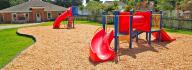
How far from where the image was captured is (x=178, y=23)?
73.8ft

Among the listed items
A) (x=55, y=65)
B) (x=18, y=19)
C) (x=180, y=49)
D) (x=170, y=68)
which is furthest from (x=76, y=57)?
(x=18, y=19)

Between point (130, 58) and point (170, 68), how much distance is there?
68.0 inches

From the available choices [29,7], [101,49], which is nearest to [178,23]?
[101,49]

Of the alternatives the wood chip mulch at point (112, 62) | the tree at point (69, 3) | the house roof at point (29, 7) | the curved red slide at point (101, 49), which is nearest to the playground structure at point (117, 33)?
the curved red slide at point (101, 49)

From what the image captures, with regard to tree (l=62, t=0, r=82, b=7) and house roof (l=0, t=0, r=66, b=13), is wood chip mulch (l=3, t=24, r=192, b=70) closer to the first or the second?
house roof (l=0, t=0, r=66, b=13)

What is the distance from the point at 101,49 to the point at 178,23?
1366cm

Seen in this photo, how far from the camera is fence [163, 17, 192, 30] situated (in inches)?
842

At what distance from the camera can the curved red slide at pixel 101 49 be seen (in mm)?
9836

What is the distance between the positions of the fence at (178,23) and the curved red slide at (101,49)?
11.9m

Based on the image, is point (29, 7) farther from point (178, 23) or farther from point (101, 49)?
point (101, 49)

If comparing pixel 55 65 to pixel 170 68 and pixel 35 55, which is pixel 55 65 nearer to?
pixel 35 55

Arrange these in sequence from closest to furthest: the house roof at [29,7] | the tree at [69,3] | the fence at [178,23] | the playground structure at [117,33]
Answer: the playground structure at [117,33], the fence at [178,23], the house roof at [29,7], the tree at [69,3]

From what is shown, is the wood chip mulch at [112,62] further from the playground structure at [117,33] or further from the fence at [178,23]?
the fence at [178,23]

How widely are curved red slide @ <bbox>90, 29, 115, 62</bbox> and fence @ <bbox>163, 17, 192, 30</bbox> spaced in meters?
11.9
